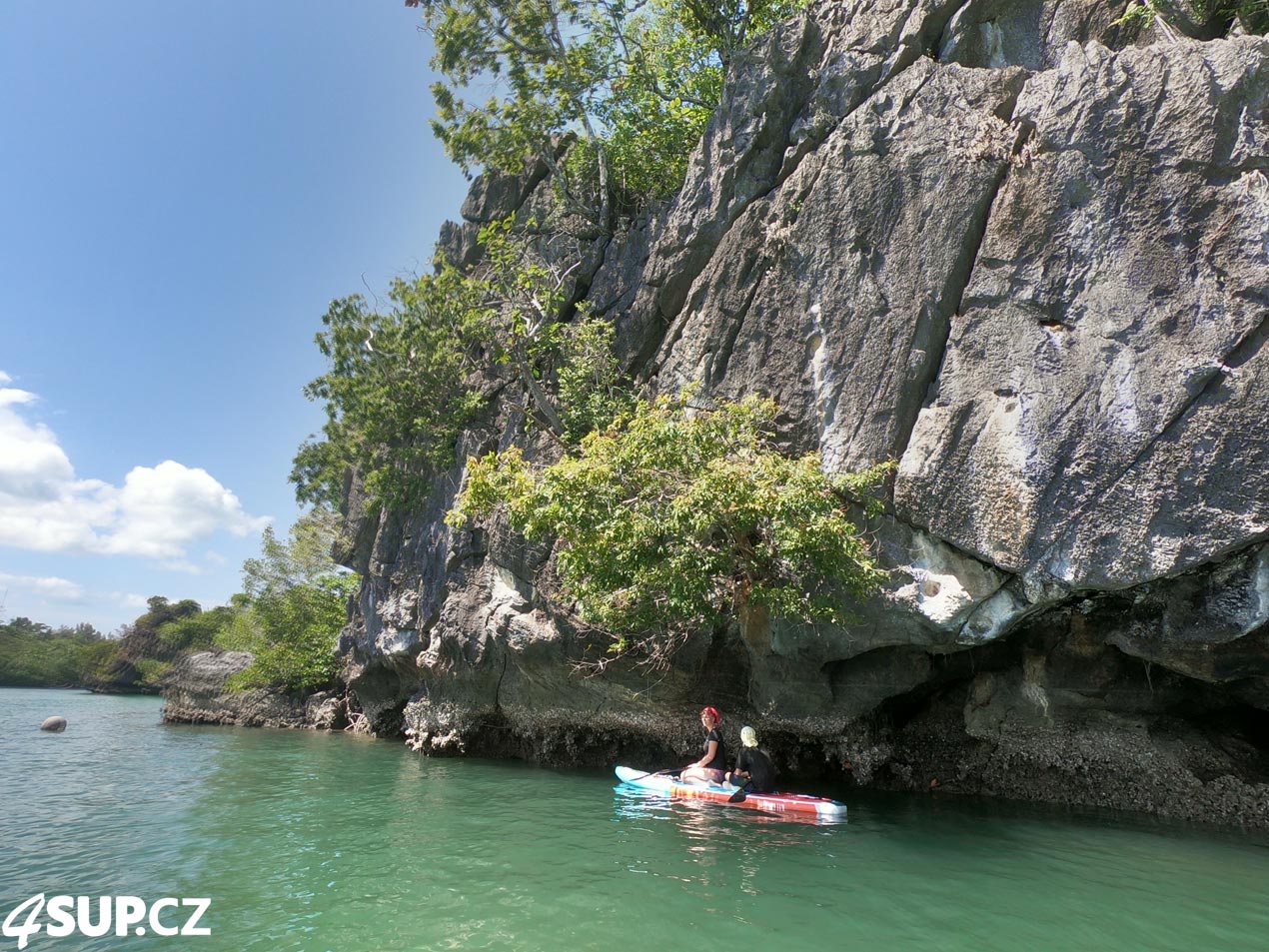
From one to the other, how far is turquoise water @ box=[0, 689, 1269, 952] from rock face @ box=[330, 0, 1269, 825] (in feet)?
7.32

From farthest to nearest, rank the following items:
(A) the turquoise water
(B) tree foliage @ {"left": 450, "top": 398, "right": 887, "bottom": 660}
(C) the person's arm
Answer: (C) the person's arm, (B) tree foliage @ {"left": 450, "top": 398, "right": 887, "bottom": 660}, (A) the turquoise water

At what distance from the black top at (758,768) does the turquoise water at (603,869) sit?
806 mm

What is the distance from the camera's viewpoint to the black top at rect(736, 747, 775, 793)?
1329 cm

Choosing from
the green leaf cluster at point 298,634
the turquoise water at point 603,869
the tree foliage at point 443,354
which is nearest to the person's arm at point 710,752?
the turquoise water at point 603,869

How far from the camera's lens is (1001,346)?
12.2m

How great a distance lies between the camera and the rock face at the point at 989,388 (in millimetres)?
10836

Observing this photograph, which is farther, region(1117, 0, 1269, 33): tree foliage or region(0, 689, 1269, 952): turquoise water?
region(1117, 0, 1269, 33): tree foliage

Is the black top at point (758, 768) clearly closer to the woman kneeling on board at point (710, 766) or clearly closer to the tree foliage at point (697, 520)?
the woman kneeling on board at point (710, 766)

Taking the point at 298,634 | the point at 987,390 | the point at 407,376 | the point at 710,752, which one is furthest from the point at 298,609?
the point at 987,390

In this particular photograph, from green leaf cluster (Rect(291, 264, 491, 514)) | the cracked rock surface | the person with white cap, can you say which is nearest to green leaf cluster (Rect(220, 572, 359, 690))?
green leaf cluster (Rect(291, 264, 491, 514))

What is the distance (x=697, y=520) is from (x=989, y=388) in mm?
5415

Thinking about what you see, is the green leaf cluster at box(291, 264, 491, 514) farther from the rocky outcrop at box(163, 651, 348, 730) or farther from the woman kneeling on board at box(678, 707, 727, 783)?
the rocky outcrop at box(163, 651, 348, 730)

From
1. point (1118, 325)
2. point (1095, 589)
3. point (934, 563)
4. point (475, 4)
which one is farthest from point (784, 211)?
point (475, 4)

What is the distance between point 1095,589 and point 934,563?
2.40 metres
